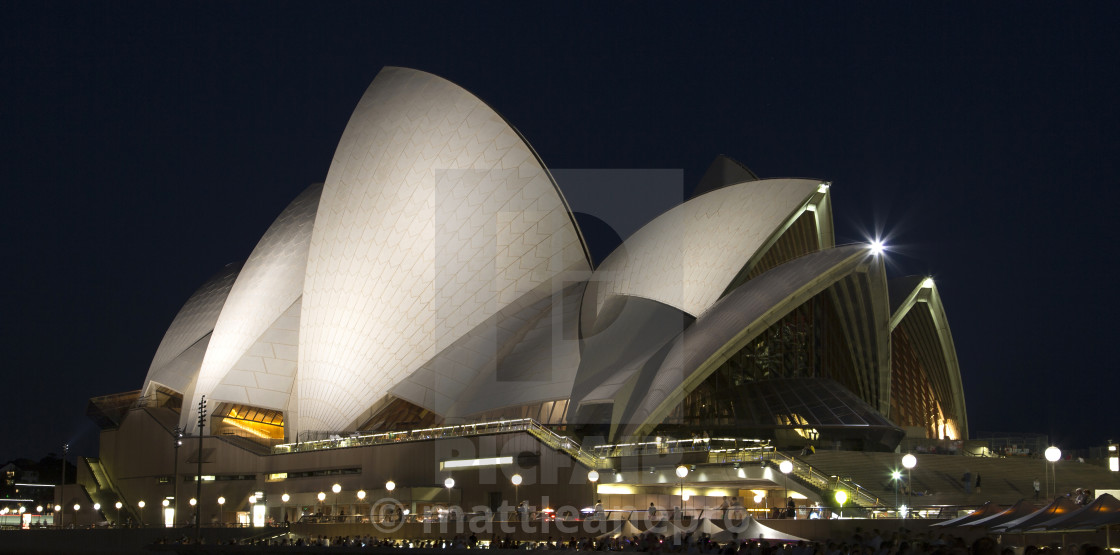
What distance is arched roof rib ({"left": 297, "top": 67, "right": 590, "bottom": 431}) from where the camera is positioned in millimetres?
35062

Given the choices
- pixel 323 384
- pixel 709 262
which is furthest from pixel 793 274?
pixel 323 384

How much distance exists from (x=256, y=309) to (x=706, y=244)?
713 inches

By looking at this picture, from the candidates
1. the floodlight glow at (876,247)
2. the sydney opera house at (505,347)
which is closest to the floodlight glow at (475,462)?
the sydney opera house at (505,347)

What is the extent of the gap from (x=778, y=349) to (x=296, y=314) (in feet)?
57.9

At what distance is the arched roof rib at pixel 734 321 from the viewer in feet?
90.8

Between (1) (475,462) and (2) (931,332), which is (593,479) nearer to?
(1) (475,462)

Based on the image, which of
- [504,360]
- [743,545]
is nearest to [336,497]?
[504,360]

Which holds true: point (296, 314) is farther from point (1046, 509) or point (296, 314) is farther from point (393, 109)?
point (1046, 509)

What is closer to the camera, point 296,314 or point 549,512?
point 549,512

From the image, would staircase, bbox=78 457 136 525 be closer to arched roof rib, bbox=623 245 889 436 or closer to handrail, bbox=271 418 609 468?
handrail, bbox=271 418 609 468

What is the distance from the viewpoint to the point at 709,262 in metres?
30.3

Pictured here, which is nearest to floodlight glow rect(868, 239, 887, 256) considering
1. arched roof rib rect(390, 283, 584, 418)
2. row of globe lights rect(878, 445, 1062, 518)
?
row of globe lights rect(878, 445, 1062, 518)

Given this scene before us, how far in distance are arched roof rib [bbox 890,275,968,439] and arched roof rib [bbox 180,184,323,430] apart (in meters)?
22.0

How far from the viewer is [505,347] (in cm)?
3409
